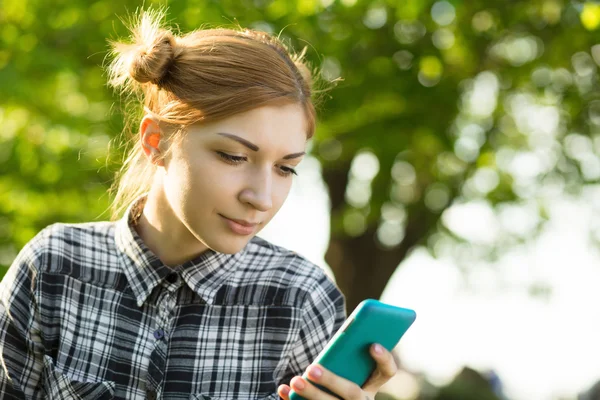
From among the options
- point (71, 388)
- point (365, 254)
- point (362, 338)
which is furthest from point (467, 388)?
point (362, 338)

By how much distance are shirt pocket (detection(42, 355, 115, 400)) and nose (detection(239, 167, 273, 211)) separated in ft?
2.33

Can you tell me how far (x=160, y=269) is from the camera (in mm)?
2678

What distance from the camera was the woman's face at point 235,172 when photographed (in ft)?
7.84

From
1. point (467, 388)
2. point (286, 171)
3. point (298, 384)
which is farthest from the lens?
point (467, 388)

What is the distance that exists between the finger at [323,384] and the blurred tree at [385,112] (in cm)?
264

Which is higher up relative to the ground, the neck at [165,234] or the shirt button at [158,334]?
the neck at [165,234]

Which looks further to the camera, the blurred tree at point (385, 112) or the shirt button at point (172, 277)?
the blurred tree at point (385, 112)

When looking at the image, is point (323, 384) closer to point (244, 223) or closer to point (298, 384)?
point (298, 384)

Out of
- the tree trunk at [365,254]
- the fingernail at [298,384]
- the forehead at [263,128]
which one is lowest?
the tree trunk at [365,254]

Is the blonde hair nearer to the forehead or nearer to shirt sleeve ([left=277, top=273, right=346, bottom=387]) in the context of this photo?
the forehead

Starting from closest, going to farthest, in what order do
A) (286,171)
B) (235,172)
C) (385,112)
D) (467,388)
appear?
(235,172) < (286,171) < (385,112) < (467,388)

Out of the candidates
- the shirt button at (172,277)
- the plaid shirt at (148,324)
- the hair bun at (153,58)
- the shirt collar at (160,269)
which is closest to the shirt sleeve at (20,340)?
the plaid shirt at (148,324)

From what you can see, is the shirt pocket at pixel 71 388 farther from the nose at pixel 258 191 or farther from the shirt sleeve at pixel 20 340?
the nose at pixel 258 191

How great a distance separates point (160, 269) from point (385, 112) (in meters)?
4.22
